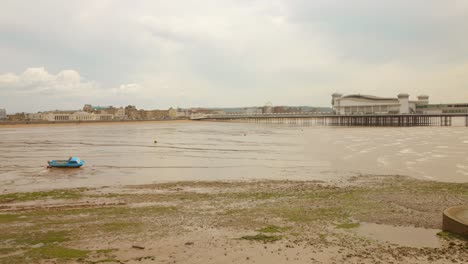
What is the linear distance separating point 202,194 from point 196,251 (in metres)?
7.25

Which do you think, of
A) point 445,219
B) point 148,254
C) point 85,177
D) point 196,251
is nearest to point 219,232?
point 196,251

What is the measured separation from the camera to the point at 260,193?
1645cm

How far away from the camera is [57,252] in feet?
29.0

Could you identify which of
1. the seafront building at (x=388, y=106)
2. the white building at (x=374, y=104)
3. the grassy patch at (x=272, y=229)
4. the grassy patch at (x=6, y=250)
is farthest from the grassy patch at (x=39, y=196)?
the white building at (x=374, y=104)

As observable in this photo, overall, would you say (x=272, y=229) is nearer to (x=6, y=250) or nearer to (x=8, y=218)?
(x=6, y=250)

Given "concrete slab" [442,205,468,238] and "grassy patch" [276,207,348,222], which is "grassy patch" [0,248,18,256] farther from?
"concrete slab" [442,205,468,238]

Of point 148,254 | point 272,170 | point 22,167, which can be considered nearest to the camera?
point 148,254

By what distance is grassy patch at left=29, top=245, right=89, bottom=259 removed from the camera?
8.61 metres

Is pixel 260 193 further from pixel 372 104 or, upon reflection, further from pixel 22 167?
pixel 372 104

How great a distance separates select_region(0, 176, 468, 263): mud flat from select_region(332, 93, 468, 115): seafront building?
120543 millimetres

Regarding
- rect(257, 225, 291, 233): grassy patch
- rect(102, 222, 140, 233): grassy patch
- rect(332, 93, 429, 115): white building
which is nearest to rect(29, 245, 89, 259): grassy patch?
rect(102, 222, 140, 233): grassy patch

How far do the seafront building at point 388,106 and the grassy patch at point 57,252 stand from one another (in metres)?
130

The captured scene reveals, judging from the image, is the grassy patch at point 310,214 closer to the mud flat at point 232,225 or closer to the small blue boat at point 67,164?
the mud flat at point 232,225

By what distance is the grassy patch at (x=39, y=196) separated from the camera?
15438 millimetres
